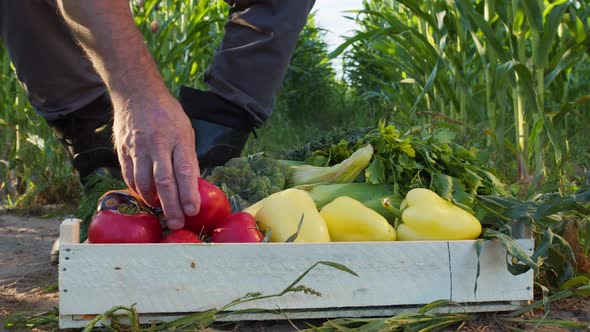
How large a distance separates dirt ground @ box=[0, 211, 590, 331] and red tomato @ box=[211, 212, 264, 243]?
231mm

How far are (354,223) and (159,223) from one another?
55cm

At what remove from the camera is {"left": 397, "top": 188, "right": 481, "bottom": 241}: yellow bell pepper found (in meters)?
1.89

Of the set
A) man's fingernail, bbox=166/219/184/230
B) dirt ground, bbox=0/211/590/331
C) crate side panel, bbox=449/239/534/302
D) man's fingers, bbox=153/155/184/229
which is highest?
man's fingers, bbox=153/155/184/229

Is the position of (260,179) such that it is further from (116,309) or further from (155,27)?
(155,27)

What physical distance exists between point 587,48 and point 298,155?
1.63 m

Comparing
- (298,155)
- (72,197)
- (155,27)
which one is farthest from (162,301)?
(155,27)

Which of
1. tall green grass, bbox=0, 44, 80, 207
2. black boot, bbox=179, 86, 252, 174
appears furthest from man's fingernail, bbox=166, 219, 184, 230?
tall green grass, bbox=0, 44, 80, 207

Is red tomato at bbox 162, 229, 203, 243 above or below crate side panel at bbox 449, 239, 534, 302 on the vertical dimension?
above

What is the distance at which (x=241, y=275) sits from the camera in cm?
165

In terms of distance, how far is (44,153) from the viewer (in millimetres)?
3936

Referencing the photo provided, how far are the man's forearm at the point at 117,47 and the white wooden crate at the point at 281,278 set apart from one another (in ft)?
1.24

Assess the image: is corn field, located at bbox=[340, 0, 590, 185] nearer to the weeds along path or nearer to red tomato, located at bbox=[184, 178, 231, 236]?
red tomato, located at bbox=[184, 178, 231, 236]

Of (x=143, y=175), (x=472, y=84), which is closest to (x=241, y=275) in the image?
(x=143, y=175)

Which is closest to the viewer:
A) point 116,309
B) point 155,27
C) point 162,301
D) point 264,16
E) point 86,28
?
point 116,309
